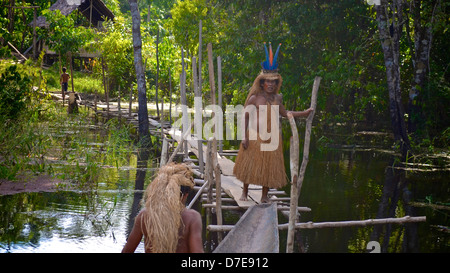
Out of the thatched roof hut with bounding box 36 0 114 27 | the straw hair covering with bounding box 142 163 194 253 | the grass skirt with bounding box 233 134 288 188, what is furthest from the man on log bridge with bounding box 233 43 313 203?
the thatched roof hut with bounding box 36 0 114 27

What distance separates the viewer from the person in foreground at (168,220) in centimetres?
377

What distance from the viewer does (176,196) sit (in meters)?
3.83

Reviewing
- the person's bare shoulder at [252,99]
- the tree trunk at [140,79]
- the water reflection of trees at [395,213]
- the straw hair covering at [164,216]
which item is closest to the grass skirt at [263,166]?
the person's bare shoulder at [252,99]

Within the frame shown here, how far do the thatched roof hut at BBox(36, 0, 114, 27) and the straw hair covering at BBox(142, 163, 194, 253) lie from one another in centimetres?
2690

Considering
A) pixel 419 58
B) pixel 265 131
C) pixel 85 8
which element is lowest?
pixel 265 131

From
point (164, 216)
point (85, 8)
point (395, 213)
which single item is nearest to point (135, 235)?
point (164, 216)

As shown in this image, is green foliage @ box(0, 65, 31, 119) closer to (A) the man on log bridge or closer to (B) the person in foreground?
(A) the man on log bridge

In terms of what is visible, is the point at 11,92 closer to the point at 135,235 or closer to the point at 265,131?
the point at 265,131

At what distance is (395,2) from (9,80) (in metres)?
8.39

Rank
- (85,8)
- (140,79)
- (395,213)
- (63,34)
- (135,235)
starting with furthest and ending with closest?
(85,8) → (63,34) → (140,79) → (395,213) → (135,235)

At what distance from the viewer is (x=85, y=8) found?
109ft

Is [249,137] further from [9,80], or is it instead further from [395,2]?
[395,2]

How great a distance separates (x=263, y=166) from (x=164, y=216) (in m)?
3.83
